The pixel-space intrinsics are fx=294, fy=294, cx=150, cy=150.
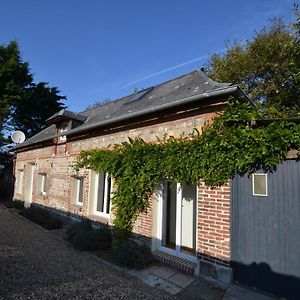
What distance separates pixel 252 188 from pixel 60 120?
9301mm

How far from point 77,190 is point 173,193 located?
5.15 metres

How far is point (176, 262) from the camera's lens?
6512 mm

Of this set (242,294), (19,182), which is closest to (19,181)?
(19,182)

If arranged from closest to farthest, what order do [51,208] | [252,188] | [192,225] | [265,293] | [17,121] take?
[265,293] < [252,188] < [192,225] < [51,208] < [17,121]

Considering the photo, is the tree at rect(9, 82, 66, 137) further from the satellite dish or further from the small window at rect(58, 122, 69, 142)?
the small window at rect(58, 122, 69, 142)

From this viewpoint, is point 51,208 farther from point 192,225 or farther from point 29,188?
point 192,225

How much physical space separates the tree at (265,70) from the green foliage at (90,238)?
10.7 m

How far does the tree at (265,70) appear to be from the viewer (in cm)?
1536

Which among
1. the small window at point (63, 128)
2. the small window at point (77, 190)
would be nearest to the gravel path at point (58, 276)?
the small window at point (77, 190)

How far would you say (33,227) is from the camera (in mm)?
10984

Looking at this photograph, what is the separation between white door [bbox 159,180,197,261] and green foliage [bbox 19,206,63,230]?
5.29m

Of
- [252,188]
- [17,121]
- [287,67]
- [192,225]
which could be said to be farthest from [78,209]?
[17,121]

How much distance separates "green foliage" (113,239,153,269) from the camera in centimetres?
666

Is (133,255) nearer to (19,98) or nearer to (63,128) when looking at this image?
(63,128)
